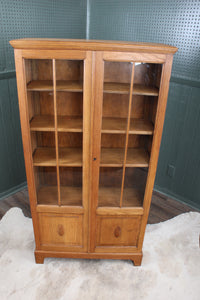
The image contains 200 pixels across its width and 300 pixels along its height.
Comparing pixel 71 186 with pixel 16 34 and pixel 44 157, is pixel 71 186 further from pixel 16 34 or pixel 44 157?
pixel 16 34

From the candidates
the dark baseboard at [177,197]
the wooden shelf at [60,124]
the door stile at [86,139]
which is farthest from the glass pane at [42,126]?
the dark baseboard at [177,197]

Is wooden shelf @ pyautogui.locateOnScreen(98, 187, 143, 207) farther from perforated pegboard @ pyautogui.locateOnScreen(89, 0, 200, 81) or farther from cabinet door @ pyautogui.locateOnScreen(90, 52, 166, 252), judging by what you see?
perforated pegboard @ pyautogui.locateOnScreen(89, 0, 200, 81)

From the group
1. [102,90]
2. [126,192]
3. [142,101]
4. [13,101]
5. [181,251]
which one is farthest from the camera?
[13,101]

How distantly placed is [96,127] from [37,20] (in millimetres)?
1628

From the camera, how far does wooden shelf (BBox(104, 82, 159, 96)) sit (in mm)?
1585

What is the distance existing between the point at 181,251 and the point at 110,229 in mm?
772

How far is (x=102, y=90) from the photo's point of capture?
61.4 inches

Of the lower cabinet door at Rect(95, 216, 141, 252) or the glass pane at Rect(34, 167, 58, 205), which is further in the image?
the lower cabinet door at Rect(95, 216, 141, 252)

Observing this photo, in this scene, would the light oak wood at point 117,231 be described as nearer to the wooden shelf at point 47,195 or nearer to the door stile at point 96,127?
the door stile at point 96,127

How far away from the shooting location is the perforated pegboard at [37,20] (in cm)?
237

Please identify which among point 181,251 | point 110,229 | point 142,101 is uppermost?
point 142,101

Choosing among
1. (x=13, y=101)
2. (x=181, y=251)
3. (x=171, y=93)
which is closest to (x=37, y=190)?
(x=13, y=101)

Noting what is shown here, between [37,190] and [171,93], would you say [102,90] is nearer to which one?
[37,190]

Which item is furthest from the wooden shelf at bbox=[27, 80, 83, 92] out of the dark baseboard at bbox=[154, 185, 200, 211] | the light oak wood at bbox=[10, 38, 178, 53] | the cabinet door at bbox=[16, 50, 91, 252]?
the dark baseboard at bbox=[154, 185, 200, 211]
